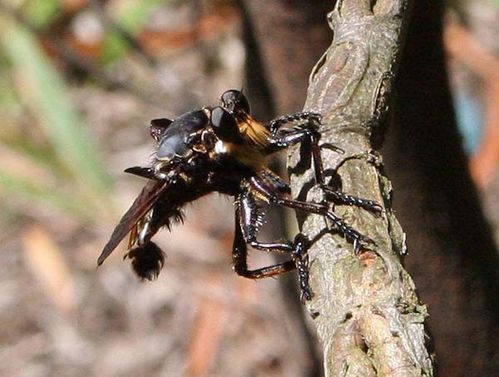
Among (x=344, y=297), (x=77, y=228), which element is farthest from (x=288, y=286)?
(x=344, y=297)

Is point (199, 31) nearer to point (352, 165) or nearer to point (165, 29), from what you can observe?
point (165, 29)

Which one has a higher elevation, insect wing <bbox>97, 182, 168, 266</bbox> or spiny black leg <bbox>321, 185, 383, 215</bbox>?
insect wing <bbox>97, 182, 168, 266</bbox>

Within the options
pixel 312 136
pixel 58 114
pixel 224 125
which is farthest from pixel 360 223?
pixel 58 114

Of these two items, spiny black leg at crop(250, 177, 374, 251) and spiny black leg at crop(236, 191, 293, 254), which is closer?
spiny black leg at crop(250, 177, 374, 251)

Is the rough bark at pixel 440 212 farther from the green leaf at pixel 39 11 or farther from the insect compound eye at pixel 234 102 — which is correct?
the green leaf at pixel 39 11

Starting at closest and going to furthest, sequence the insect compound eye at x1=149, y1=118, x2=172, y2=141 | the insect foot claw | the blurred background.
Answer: the insect foot claw, the insect compound eye at x1=149, y1=118, x2=172, y2=141, the blurred background

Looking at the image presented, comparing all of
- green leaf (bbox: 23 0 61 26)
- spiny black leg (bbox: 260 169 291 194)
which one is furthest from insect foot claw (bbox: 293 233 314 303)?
green leaf (bbox: 23 0 61 26)

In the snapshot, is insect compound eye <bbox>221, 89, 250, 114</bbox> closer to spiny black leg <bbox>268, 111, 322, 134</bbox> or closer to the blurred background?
→ spiny black leg <bbox>268, 111, 322, 134</bbox>

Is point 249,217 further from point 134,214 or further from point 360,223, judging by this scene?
point 360,223
